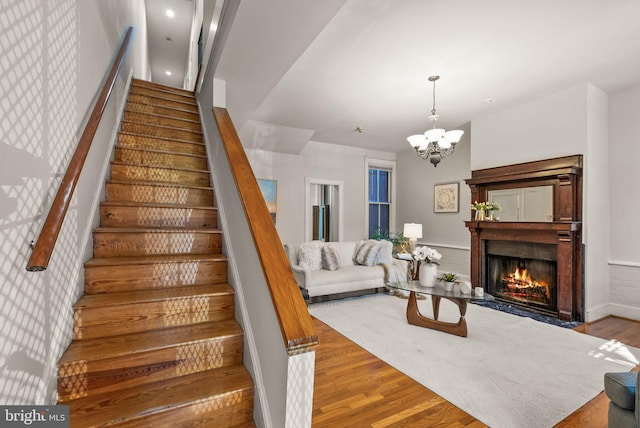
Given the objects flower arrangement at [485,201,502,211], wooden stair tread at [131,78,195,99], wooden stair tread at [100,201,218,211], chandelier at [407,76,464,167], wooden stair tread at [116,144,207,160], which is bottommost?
wooden stair tread at [100,201,218,211]

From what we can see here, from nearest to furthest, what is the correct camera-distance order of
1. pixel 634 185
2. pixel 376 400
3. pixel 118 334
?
pixel 118 334, pixel 376 400, pixel 634 185

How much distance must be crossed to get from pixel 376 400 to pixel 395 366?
0.54 meters

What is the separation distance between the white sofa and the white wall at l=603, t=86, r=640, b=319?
286cm

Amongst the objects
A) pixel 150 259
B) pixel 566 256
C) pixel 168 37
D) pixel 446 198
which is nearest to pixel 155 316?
pixel 150 259

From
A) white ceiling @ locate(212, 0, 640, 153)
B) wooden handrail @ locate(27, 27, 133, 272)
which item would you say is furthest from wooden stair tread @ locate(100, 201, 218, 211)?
white ceiling @ locate(212, 0, 640, 153)

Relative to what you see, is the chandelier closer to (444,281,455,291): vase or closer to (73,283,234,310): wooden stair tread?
(444,281,455,291): vase

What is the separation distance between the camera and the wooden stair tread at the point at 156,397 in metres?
1.32

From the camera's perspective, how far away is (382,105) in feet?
15.1

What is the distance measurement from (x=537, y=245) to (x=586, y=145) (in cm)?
147

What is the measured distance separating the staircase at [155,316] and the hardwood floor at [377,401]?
0.70m

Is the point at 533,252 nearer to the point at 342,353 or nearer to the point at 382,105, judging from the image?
the point at 382,105

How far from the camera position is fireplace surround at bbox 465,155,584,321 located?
3887 mm

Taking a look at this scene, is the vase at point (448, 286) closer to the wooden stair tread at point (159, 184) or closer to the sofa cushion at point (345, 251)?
the sofa cushion at point (345, 251)

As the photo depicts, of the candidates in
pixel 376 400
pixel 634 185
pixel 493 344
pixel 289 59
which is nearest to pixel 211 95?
pixel 289 59
